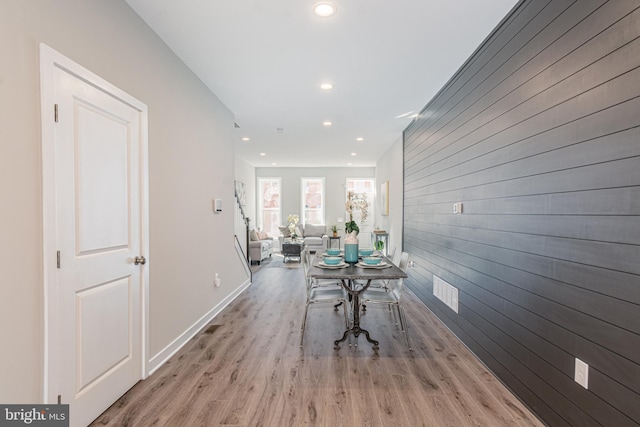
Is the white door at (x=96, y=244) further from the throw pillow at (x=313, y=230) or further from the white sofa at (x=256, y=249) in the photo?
the throw pillow at (x=313, y=230)

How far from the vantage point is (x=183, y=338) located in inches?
118

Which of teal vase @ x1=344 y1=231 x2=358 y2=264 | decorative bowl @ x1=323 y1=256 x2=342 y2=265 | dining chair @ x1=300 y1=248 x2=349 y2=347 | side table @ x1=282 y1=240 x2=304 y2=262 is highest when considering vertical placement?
teal vase @ x1=344 y1=231 x2=358 y2=264

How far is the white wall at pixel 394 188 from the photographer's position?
588 centimetres

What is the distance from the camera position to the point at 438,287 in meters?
3.72

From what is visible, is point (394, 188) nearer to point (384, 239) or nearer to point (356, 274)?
point (384, 239)

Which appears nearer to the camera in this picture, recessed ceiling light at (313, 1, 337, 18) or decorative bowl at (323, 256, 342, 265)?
recessed ceiling light at (313, 1, 337, 18)

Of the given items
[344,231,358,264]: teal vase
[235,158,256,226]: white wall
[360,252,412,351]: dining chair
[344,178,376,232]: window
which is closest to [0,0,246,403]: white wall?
[344,231,358,264]: teal vase

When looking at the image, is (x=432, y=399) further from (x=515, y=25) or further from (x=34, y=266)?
(x=515, y=25)

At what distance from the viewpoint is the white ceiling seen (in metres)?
2.24

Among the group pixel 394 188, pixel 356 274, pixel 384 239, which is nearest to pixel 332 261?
pixel 356 274

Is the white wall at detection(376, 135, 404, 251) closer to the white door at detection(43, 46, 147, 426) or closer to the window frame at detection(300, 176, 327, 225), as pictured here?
the window frame at detection(300, 176, 327, 225)

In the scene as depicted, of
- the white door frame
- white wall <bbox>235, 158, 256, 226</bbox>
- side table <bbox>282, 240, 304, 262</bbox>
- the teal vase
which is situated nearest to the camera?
the white door frame

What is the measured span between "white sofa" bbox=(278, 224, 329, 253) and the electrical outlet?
24.9 ft

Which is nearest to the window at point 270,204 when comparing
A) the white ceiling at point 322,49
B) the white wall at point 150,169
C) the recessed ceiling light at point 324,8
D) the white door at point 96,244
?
the white ceiling at point 322,49
